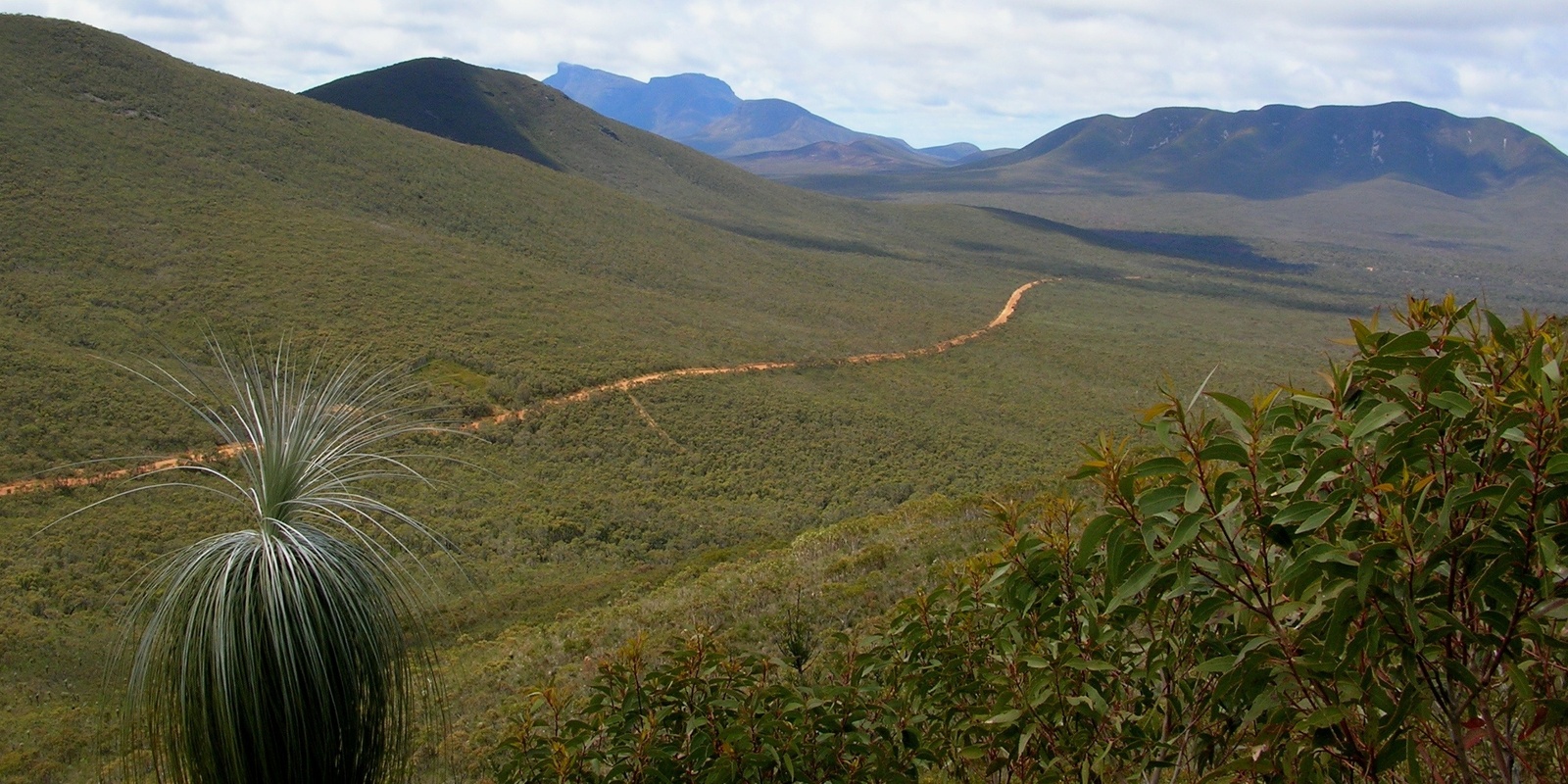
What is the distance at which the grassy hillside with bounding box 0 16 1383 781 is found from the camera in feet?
52.0

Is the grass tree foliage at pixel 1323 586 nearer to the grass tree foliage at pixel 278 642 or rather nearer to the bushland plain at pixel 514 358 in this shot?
the grass tree foliage at pixel 278 642

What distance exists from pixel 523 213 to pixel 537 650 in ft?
134

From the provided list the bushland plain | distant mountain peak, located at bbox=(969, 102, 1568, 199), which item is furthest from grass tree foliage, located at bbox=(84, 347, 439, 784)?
distant mountain peak, located at bbox=(969, 102, 1568, 199)

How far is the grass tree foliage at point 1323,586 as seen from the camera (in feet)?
5.11

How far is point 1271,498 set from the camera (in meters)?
1.86

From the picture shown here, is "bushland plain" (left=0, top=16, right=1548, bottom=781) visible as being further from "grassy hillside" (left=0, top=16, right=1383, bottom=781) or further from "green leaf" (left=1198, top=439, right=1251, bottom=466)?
"green leaf" (left=1198, top=439, right=1251, bottom=466)

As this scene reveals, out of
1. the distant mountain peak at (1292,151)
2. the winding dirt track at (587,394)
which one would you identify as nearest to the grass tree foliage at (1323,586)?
the winding dirt track at (587,394)

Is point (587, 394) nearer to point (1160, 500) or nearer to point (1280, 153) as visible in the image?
→ point (1160, 500)

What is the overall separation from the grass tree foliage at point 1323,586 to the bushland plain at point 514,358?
210cm

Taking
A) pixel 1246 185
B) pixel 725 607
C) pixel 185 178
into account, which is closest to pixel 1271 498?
pixel 725 607

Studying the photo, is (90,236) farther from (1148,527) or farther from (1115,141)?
(1115,141)

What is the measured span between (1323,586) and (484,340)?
3002cm

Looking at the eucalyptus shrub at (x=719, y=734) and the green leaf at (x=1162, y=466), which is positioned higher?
the green leaf at (x=1162, y=466)

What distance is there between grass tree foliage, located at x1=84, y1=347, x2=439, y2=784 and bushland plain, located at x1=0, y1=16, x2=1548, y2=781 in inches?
15.7
